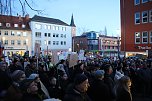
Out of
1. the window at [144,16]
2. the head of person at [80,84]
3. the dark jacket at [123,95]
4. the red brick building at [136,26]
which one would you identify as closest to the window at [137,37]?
the red brick building at [136,26]

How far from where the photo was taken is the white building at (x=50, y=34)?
82062 millimetres

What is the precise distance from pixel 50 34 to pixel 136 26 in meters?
54.0

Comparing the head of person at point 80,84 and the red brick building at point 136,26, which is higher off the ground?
the red brick building at point 136,26

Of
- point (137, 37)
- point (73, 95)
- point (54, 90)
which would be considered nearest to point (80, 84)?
point (73, 95)

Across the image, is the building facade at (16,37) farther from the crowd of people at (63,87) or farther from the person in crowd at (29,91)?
the person in crowd at (29,91)

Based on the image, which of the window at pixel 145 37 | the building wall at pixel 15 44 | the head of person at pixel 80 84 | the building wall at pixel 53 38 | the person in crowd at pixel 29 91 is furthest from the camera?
the building wall at pixel 53 38

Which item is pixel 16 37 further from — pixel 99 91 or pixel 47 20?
pixel 99 91

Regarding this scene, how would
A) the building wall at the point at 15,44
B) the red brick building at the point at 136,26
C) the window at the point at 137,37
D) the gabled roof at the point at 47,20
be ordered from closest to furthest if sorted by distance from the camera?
the red brick building at the point at 136,26 → the window at the point at 137,37 → the building wall at the point at 15,44 → the gabled roof at the point at 47,20

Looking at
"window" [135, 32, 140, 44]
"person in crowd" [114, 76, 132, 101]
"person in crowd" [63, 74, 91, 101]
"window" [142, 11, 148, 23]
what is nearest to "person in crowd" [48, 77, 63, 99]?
"person in crowd" [114, 76, 132, 101]

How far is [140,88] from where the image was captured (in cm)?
1352

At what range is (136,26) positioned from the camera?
36.3 meters

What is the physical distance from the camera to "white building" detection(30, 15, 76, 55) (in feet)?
269

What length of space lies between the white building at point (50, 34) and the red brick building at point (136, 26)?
46.6 meters

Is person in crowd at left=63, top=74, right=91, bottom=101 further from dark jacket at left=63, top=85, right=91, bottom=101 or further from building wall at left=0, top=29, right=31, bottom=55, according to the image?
building wall at left=0, top=29, right=31, bottom=55
